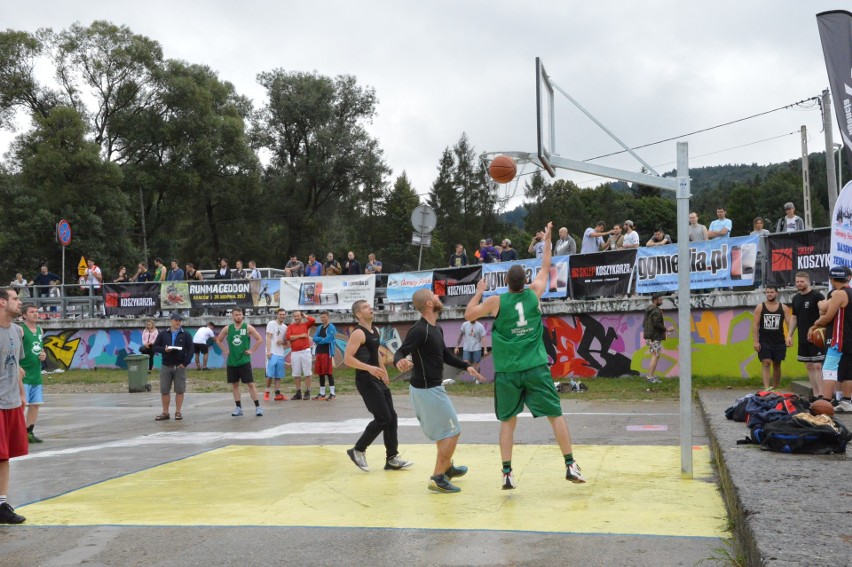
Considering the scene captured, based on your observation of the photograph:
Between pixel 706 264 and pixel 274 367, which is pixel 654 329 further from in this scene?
pixel 274 367

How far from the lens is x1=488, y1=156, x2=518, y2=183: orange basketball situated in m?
9.15

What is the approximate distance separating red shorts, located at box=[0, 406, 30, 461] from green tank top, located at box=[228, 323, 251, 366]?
7.29 m

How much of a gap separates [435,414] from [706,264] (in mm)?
11693

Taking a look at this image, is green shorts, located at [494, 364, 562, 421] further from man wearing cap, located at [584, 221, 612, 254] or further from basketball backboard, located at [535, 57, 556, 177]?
man wearing cap, located at [584, 221, 612, 254]

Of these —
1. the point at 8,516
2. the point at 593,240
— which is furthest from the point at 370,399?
the point at 593,240

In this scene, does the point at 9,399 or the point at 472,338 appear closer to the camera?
the point at 9,399

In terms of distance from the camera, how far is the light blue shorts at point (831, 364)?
1023 centimetres

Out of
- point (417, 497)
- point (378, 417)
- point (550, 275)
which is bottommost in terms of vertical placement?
point (417, 497)

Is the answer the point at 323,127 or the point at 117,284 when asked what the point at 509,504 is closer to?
the point at 117,284

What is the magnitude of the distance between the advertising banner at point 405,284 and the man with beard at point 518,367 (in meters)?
14.8

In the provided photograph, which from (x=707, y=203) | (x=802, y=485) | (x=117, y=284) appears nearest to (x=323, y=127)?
(x=117, y=284)

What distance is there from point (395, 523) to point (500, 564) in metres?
1.35

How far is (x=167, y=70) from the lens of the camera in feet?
137

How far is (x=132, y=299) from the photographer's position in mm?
27562
